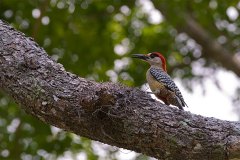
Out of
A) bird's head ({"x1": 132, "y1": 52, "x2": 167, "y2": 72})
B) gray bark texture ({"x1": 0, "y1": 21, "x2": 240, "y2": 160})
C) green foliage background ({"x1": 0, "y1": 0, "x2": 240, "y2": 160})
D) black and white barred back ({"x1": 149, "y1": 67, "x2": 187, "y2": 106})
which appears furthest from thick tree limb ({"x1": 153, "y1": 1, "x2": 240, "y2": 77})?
gray bark texture ({"x1": 0, "y1": 21, "x2": 240, "y2": 160})

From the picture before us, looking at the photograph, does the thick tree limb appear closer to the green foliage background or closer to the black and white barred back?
the green foliage background

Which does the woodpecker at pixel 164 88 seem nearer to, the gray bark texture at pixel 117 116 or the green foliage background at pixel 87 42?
the green foliage background at pixel 87 42

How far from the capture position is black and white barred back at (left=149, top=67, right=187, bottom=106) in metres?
5.98

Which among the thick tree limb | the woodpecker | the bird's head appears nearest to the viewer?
the woodpecker

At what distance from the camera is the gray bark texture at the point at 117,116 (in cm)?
387

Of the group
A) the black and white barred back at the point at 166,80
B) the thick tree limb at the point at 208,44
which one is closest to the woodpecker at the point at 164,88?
the black and white barred back at the point at 166,80

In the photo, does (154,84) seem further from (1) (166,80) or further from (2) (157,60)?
(2) (157,60)

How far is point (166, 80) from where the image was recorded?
6.38 m

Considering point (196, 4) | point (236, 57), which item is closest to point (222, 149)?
Result: point (196, 4)

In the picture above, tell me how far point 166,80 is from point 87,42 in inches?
117

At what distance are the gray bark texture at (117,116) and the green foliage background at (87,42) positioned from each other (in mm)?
3385

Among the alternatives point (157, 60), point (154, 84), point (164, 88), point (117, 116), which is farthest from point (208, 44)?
point (117, 116)

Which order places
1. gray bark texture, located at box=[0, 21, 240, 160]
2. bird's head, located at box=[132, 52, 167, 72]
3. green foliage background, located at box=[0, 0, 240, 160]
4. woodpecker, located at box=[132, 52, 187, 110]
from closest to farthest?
gray bark texture, located at box=[0, 21, 240, 160] < woodpecker, located at box=[132, 52, 187, 110] < bird's head, located at box=[132, 52, 167, 72] < green foliage background, located at box=[0, 0, 240, 160]

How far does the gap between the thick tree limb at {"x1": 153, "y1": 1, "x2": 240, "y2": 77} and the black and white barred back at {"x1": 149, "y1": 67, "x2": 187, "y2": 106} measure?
10.4 feet
